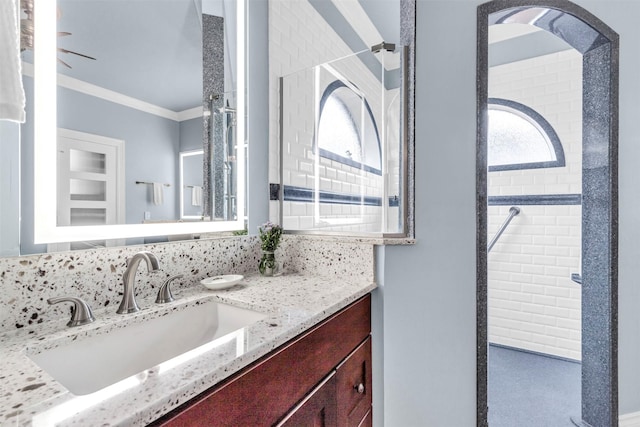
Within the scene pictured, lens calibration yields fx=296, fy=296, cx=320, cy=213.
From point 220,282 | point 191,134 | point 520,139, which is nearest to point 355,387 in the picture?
point 220,282

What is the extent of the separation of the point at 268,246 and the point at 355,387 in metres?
0.66

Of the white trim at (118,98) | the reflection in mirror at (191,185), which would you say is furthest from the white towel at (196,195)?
the white trim at (118,98)

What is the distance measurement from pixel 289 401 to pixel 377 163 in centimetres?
104

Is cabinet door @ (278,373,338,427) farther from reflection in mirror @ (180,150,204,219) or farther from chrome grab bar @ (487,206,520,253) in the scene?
chrome grab bar @ (487,206,520,253)

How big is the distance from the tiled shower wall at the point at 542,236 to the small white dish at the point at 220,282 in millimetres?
2292

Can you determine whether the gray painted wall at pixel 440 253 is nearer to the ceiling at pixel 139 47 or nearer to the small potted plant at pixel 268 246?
the small potted plant at pixel 268 246

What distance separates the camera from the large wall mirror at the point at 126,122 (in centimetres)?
79

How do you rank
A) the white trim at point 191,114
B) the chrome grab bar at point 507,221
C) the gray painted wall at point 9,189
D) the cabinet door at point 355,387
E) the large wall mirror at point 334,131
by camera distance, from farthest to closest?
the chrome grab bar at point 507,221, the large wall mirror at point 334,131, the white trim at point 191,114, the cabinet door at point 355,387, the gray painted wall at point 9,189

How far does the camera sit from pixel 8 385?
49 cm

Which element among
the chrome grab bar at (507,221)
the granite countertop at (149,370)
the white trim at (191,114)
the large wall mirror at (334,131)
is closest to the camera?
the granite countertop at (149,370)

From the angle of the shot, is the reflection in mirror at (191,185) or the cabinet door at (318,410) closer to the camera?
the cabinet door at (318,410)

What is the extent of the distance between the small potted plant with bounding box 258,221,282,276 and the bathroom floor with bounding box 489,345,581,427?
59.6 inches

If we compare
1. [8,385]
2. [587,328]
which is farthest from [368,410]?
[587,328]

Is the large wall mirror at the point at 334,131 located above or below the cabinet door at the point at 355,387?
above
